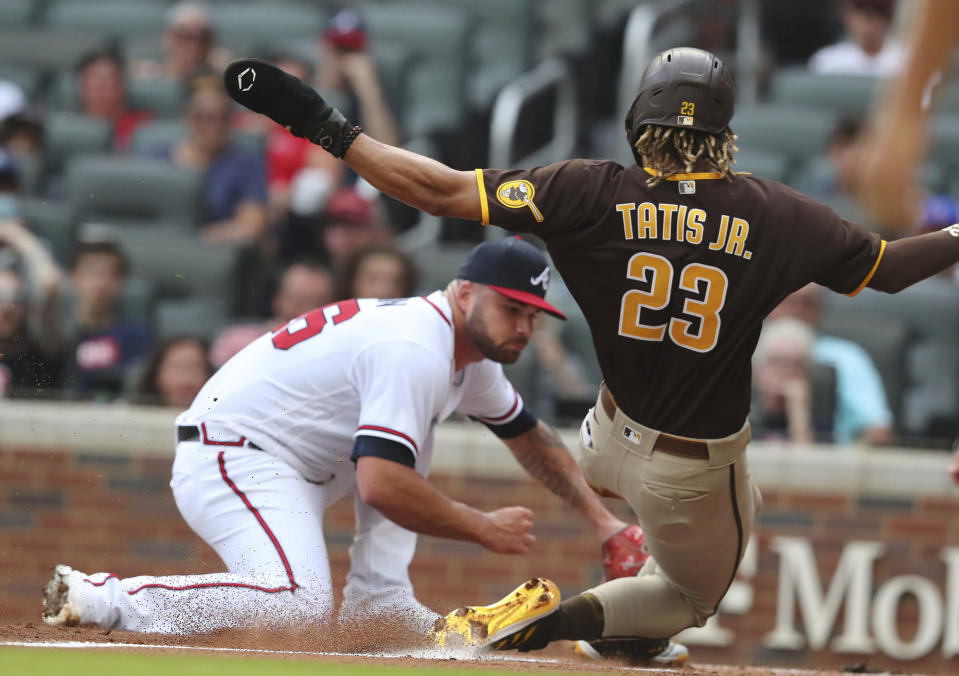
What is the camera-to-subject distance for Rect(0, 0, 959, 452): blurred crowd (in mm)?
6699

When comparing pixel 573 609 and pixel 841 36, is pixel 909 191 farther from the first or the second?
pixel 841 36

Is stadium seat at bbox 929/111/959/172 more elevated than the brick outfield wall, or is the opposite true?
stadium seat at bbox 929/111/959/172

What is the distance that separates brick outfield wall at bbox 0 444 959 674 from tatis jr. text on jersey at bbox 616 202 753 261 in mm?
2950

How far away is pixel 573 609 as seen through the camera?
4398 mm

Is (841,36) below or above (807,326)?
above

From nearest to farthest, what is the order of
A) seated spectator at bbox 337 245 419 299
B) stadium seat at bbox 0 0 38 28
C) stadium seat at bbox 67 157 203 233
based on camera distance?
seated spectator at bbox 337 245 419 299 → stadium seat at bbox 67 157 203 233 → stadium seat at bbox 0 0 38 28

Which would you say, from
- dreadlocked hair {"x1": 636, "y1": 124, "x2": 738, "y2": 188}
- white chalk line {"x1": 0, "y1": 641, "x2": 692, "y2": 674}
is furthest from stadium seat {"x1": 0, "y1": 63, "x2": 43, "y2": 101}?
dreadlocked hair {"x1": 636, "y1": 124, "x2": 738, "y2": 188}

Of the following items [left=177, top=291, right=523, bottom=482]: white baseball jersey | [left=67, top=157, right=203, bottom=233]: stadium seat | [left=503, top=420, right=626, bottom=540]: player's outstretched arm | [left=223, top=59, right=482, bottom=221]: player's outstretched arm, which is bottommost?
[left=503, top=420, right=626, bottom=540]: player's outstretched arm

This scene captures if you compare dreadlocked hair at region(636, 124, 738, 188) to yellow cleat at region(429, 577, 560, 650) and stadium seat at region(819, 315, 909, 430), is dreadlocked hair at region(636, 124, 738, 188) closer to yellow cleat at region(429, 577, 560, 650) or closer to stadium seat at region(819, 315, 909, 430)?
yellow cleat at region(429, 577, 560, 650)

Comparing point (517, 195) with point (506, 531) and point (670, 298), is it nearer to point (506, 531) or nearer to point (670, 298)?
point (670, 298)

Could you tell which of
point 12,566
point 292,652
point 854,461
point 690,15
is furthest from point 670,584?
point 690,15

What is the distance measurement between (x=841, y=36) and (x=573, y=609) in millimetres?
6790

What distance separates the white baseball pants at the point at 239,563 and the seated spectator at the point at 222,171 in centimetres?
341

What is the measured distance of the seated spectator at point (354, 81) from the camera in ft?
28.1
